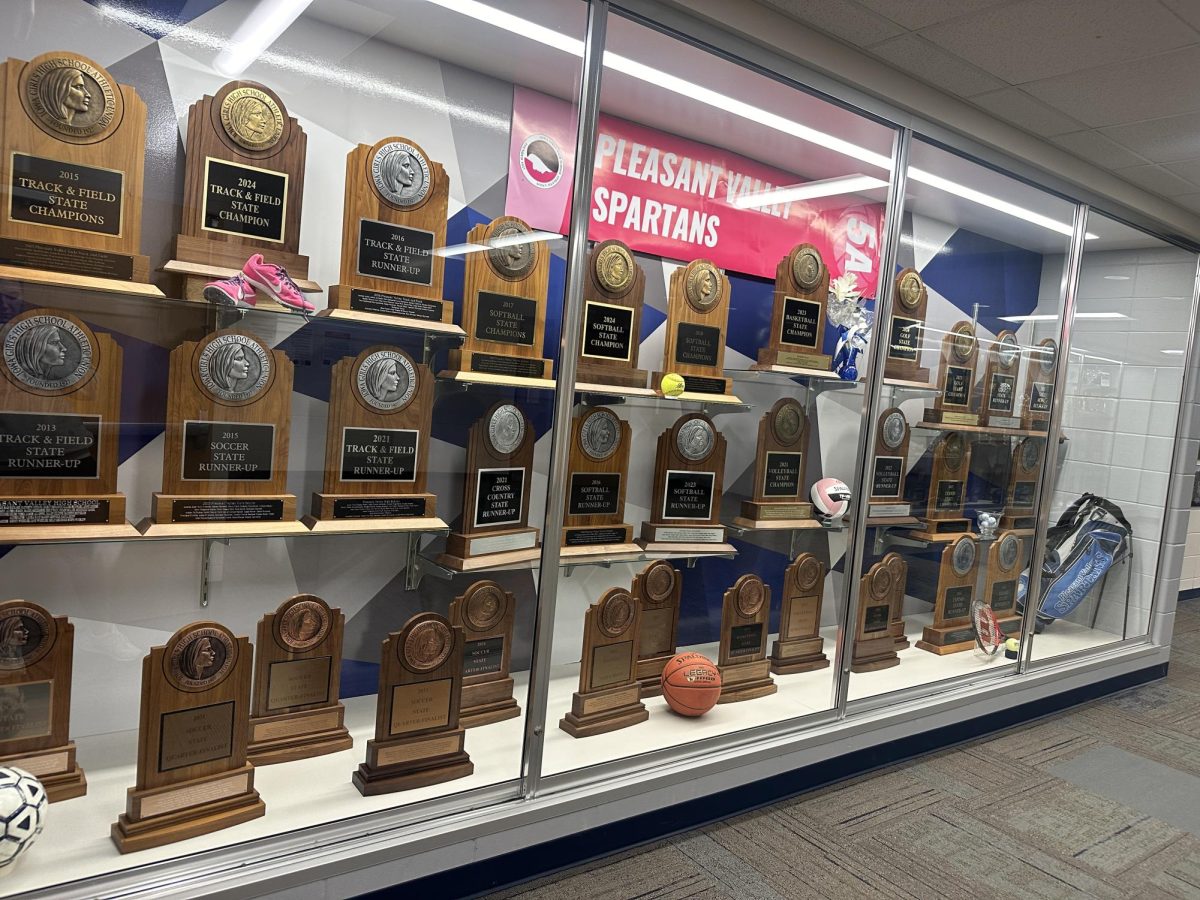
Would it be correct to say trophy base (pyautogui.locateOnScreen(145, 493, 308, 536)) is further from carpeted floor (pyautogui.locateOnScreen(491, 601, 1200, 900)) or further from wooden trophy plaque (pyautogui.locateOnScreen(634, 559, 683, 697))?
wooden trophy plaque (pyautogui.locateOnScreen(634, 559, 683, 697))

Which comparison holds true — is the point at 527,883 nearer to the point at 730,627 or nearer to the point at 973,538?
the point at 730,627

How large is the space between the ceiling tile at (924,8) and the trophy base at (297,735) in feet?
7.80

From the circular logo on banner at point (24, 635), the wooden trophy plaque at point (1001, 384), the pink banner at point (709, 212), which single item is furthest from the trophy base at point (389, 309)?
the wooden trophy plaque at point (1001, 384)

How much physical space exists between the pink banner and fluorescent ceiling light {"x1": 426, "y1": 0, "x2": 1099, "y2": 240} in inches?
7.1

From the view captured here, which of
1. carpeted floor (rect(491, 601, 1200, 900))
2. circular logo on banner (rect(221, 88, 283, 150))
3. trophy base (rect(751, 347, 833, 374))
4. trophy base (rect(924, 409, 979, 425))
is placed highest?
circular logo on banner (rect(221, 88, 283, 150))

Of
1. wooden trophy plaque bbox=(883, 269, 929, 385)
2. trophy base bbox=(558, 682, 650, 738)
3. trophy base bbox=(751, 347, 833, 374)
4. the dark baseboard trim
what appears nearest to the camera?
the dark baseboard trim

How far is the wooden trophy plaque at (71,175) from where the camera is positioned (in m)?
1.56

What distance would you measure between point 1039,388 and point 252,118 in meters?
3.27

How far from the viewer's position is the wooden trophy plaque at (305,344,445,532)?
2.02 m

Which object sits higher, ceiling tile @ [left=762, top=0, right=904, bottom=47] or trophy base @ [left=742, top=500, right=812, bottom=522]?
ceiling tile @ [left=762, top=0, right=904, bottom=47]

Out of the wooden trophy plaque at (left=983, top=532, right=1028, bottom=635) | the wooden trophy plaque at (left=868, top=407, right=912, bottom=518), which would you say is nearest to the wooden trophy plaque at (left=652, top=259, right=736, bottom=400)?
the wooden trophy plaque at (left=868, top=407, right=912, bottom=518)

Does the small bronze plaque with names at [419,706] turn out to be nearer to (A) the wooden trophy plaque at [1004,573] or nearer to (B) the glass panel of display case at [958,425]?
(B) the glass panel of display case at [958,425]

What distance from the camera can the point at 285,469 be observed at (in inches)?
77.0

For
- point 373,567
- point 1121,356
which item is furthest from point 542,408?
point 1121,356
